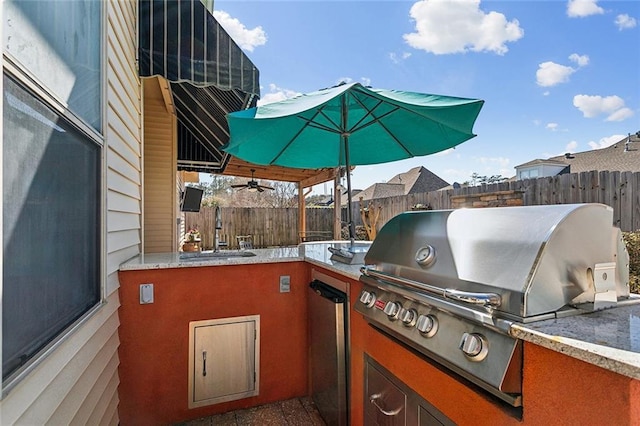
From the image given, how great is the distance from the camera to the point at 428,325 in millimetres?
1160

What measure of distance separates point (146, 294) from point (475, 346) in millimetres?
2272

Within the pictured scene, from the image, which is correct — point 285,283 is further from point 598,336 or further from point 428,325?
point 598,336

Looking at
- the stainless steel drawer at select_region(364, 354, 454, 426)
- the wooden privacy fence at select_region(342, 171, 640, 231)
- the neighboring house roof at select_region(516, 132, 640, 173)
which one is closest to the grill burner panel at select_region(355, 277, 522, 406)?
the stainless steel drawer at select_region(364, 354, 454, 426)

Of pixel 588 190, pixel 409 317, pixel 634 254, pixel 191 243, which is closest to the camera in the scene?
pixel 409 317

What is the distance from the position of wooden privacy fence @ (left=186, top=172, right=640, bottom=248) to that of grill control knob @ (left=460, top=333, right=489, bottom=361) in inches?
178

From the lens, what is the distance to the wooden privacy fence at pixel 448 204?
4086 mm

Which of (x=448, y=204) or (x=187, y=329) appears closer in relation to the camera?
(x=187, y=329)

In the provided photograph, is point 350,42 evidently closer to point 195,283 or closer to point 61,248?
point 195,283

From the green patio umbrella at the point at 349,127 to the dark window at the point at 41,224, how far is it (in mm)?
968

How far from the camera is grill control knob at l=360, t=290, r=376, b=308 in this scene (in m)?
1.57

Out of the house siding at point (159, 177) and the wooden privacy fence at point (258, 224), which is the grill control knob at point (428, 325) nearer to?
the house siding at point (159, 177)

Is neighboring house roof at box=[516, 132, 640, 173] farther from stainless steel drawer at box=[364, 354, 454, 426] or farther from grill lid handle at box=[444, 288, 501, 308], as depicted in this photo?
grill lid handle at box=[444, 288, 501, 308]

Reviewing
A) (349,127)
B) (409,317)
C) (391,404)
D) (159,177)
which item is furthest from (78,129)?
(159,177)

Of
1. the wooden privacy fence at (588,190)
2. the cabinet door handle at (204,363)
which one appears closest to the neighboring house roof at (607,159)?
the wooden privacy fence at (588,190)
